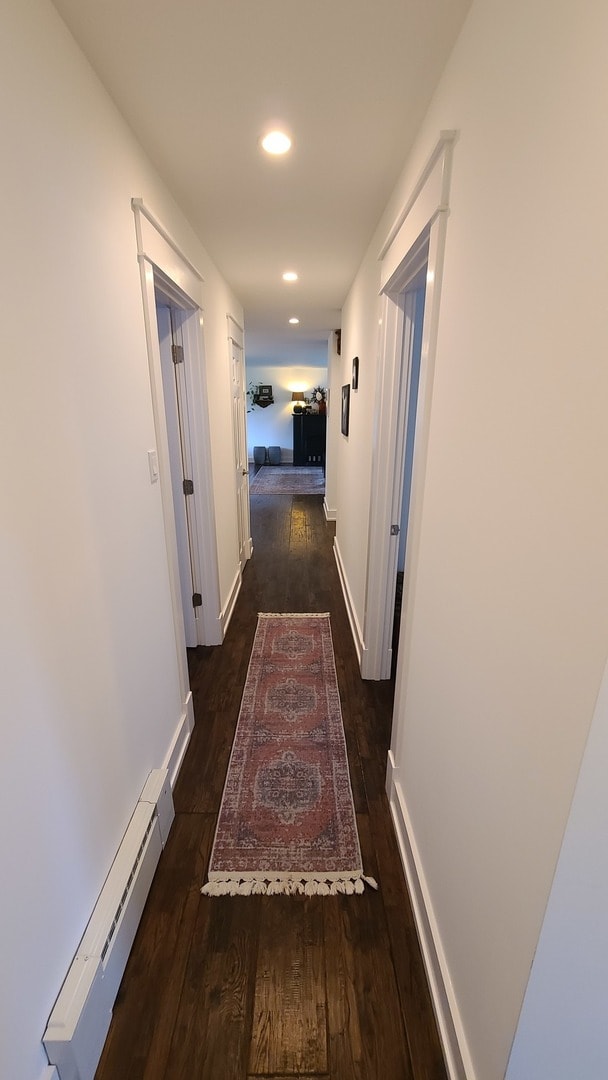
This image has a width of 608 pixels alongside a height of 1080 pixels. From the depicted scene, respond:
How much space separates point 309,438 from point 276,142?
9588 mm

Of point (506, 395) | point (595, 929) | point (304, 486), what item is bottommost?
point (304, 486)

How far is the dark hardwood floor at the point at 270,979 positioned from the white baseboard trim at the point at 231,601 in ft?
4.12

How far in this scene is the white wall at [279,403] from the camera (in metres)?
11.0

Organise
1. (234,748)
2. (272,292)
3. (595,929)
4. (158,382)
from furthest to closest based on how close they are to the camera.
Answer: (272,292)
(234,748)
(158,382)
(595,929)

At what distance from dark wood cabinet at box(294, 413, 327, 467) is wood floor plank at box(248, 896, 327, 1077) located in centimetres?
1019

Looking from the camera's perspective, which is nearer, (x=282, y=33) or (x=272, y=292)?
(x=282, y=33)

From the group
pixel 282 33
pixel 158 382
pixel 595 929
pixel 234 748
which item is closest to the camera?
pixel 595 929

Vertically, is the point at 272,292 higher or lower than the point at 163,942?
higher

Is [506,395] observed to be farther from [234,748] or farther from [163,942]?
[234,748]

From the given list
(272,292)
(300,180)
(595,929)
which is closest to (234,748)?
(595,929)

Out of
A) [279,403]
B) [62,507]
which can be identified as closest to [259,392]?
[279,403]

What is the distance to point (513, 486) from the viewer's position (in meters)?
0.78

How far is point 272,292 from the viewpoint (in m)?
3.53

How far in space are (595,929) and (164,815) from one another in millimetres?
1375
